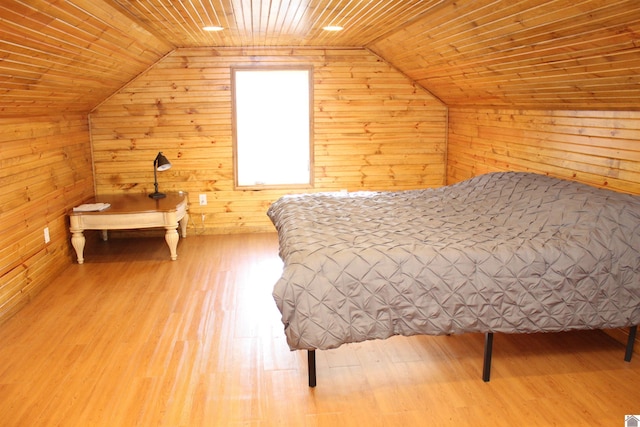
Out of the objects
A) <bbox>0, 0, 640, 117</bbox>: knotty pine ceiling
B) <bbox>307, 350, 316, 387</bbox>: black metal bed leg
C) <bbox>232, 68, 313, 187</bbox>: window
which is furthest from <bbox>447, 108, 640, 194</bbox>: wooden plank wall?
<bbox>307, 350, 316, 387</bbox>: black metal bed leg

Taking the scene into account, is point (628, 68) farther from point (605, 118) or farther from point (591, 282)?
point (591, 282)

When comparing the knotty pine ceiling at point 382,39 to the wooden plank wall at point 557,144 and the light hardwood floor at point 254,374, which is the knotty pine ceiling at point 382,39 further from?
the light hardwood floor at point 254,374

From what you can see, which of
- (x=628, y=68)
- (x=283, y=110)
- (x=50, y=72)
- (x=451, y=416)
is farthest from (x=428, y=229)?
(x=283, y=110)

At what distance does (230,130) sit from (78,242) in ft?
5.69

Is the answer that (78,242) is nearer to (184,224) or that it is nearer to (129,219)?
(129,219)

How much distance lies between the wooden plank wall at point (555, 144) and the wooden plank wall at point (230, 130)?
515 millimetres

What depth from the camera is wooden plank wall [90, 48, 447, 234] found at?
5047 millimetres

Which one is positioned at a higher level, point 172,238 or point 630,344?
point 172,238

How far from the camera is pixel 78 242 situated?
171 inches

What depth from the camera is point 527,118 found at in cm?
392

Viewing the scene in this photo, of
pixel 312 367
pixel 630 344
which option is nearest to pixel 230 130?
pixel 312 367

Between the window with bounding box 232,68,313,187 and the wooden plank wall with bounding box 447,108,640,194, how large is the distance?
1.52m

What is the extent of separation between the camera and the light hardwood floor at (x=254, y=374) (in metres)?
2.28


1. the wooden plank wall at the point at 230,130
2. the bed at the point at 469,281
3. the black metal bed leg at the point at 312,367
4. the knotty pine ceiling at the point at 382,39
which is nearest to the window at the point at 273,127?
the wooden plank wall at the point at 230,130
